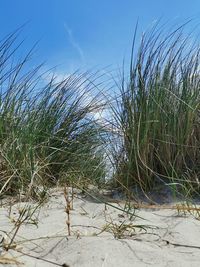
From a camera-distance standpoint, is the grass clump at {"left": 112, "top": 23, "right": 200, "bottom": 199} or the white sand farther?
the grass clump at {"left": 112, "top": 23, "right": 200, "bottom": 199}

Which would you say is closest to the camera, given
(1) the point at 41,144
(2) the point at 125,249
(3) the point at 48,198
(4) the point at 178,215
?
(2) the point at 125,249

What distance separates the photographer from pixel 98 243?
4.61 feet

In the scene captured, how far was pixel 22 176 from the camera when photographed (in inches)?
97.0

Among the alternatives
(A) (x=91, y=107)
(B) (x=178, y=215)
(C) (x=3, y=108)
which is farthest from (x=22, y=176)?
(A) (x=91, y=107)

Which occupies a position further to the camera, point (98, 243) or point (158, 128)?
point (158, 128)

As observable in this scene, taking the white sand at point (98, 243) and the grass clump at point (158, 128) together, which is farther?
the grass clump at point (158, 128)

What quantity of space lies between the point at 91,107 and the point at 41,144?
68cm

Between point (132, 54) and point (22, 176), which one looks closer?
point (22, 176)

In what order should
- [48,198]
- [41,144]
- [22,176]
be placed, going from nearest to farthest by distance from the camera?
[48,198], [22,176], [41,144]

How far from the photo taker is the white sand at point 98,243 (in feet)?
4.21

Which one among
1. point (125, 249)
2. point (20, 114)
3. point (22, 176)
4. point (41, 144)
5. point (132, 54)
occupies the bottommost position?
point (125, 249)

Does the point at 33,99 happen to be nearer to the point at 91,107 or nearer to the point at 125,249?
the point at 91,107

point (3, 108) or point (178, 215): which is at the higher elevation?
point (3, 108)

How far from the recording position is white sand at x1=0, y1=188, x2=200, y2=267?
128cm
